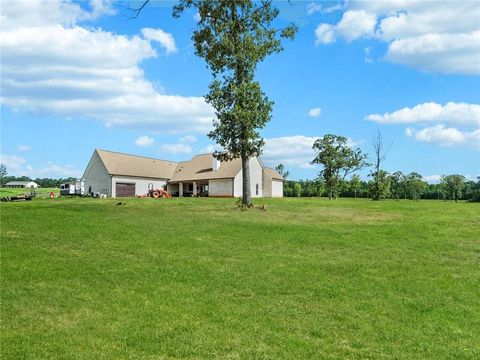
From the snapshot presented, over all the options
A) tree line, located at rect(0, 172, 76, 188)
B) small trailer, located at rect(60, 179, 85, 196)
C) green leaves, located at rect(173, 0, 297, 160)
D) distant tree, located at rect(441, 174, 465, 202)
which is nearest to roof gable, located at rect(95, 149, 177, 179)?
small trailer, located at rect(60, 179, 85, 196)

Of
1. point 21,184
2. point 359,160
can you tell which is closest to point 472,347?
point 359,160

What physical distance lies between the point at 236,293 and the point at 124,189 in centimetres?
4989

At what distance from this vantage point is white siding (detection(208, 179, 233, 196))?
55625mm

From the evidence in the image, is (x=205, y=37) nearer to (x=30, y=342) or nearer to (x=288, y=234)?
(x=288, y=234)

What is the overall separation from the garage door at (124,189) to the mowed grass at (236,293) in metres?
A: 38.3

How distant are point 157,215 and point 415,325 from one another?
55.2 feet

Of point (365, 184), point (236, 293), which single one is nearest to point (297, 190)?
point (365, 184)

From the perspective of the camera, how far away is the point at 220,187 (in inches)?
2237

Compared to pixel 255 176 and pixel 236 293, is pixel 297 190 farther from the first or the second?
pixel 236 293

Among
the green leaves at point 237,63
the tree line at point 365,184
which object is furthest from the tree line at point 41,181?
the green leaves at point 237,63

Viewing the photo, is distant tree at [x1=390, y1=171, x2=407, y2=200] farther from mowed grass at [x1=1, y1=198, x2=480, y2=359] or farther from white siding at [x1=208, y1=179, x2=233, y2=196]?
Answer: mowed grass at [x1=1, y1=198, x2=480, y2=359]

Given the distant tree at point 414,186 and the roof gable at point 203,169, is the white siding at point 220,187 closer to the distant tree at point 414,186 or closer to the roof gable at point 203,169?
the roof gable at point 203,169

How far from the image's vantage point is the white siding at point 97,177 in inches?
2195

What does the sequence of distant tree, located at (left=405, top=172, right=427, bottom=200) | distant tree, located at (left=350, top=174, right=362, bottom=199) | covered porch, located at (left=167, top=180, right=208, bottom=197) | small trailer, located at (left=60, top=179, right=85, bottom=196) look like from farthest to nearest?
distant tree, located at (left=405, top=172, right=427, bottom=200), distant tree, located at (left=350, top=174, right=362, bottom=199), covered porch, located at (left=167, top=180, right=208, bottom=197), small trailer, located at (left=60, top=179, right=85, bottom=196)
